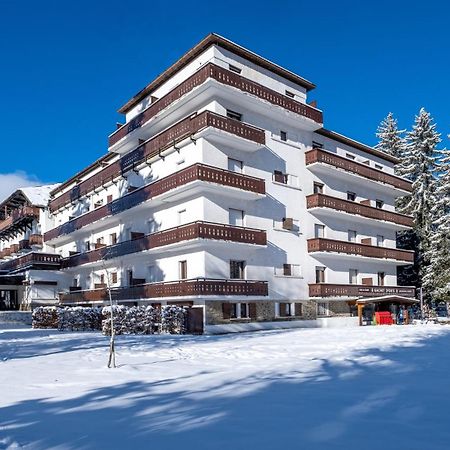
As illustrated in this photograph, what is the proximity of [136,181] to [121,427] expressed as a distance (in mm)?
28942

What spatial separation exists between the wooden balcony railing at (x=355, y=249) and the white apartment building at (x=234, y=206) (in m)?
0.11

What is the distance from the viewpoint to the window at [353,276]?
36.7 metres

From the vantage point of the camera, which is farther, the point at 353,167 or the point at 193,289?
the point at 353,167

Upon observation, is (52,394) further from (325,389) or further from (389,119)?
(389,119)

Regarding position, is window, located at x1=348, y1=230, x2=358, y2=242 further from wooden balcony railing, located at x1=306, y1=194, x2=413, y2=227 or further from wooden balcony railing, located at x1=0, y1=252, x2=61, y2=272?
Result: wooden balcony railing, located at x1=0, y1=252, x2=61, y2=272

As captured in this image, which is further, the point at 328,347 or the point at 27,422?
the point at 328,347

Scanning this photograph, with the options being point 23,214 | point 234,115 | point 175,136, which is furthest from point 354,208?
point 23,214

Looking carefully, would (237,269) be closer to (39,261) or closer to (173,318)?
(173,318)

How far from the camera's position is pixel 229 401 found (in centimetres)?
831

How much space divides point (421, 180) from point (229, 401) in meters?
46.4

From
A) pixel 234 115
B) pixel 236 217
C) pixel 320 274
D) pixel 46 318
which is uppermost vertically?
pixel 234 115

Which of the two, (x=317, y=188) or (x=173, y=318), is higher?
(x=317, y=188)

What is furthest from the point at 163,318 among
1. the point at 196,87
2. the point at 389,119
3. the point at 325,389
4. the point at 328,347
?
the point at 389,119

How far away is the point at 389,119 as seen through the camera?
58969mm
